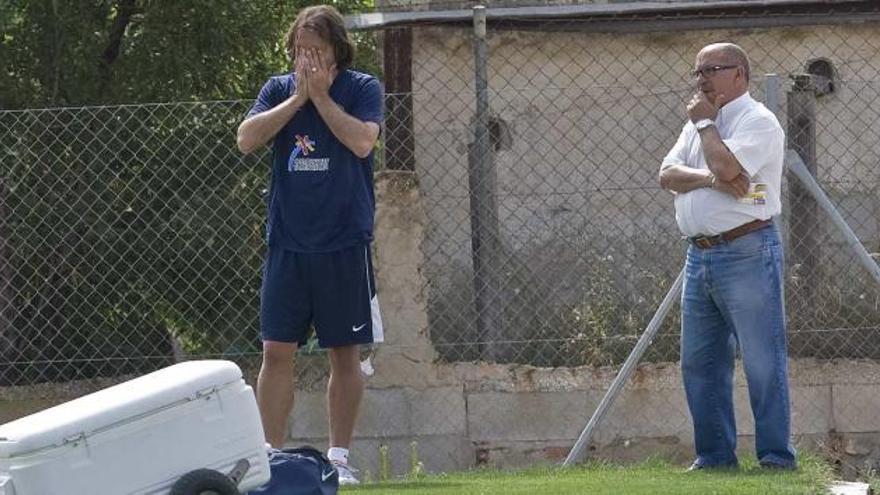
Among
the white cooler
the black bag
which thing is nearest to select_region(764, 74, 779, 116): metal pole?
the black bag

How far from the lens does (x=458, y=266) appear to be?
855 cm

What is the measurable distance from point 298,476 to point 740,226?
221 centimetres

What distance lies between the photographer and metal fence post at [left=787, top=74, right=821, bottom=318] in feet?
27.8

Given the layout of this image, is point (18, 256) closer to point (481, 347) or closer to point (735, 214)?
point (481, 347)

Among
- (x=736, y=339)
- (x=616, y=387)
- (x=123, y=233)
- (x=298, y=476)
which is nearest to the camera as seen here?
(x=298, y=476)

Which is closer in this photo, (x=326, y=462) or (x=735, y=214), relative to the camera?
(x=326, y=462)

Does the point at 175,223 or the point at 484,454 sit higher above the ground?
the point at 175,223

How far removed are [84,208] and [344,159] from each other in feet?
7.12

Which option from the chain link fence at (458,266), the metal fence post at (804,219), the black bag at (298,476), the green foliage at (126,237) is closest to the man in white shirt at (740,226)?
the chain link fence at (458,266)

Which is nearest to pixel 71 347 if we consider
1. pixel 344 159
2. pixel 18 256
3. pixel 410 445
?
pixel 18 256

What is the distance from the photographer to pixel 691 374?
7043mm

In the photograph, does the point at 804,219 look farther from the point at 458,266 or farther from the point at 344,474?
the point at 344,474

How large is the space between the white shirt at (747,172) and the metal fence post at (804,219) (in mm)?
1665

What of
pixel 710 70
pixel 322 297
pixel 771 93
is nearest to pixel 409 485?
pixel 322 297
